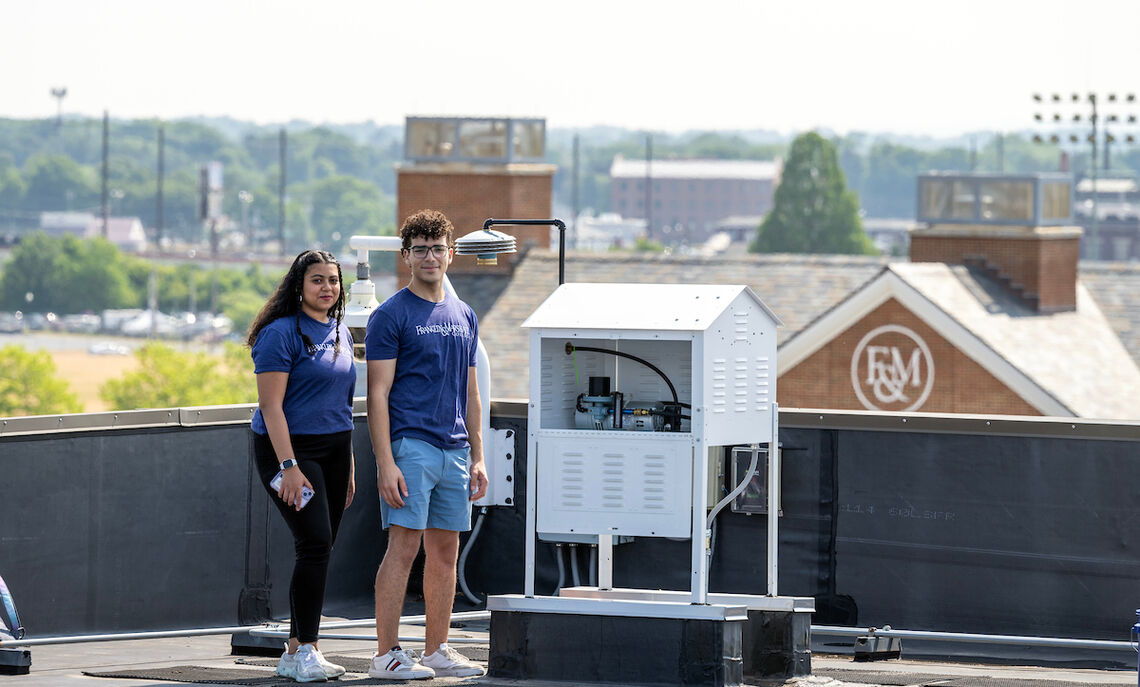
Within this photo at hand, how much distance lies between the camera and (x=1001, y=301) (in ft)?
109

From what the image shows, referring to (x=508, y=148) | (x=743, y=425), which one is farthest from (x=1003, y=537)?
(x=508, y=148)

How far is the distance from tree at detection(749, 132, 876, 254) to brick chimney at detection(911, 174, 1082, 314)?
92.9 meters

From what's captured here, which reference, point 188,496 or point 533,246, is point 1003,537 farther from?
point 533,246

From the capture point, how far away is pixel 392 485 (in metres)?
7.79

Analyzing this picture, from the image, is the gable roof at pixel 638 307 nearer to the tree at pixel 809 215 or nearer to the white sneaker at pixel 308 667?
the white sneaker at pixel 308 667

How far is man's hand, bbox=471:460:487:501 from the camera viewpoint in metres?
8.14

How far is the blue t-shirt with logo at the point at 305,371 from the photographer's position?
25.4ft

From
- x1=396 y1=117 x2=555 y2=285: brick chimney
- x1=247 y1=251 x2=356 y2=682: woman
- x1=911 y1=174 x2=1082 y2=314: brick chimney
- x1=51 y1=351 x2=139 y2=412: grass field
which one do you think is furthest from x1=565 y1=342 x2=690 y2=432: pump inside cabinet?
x1=51 y1=351 x2=139 y2=412: grass field

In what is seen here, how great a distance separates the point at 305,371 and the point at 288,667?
1.25 m

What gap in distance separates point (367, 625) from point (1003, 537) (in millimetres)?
3448

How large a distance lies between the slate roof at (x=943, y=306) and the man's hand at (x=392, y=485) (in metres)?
21.3

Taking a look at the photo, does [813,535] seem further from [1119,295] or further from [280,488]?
[1119,295]

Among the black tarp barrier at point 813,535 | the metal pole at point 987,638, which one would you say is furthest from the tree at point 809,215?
the metal pole at point 987,638

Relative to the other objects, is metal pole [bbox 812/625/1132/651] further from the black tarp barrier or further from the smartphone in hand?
the smartphone in hand
